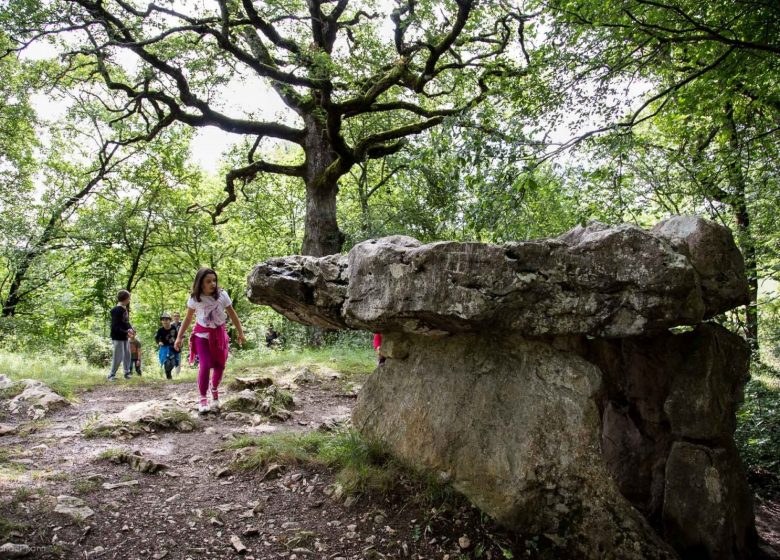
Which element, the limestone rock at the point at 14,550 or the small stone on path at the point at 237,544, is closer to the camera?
the limestone rock at the point at 14,550

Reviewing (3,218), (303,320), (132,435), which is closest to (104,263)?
(3,218)

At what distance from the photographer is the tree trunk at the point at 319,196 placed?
12.0 m

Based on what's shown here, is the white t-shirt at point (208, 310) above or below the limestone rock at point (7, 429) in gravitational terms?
above

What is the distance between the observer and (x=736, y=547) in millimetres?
3777

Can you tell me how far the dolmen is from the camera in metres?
3.49

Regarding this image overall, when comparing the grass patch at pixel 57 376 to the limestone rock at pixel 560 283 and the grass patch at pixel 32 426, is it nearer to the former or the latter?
the grass patch at pixel 32 426

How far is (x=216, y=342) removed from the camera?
6180 mm

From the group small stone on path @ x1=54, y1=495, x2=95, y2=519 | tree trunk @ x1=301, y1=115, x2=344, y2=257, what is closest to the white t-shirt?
small stone on path @ x1=54, y1=495, x2=95, y2=519

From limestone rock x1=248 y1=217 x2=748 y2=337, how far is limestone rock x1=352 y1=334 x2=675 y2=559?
41 cm

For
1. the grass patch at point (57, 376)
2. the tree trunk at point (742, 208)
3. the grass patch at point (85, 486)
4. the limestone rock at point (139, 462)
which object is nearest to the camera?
the grass patch at point (85, 486)

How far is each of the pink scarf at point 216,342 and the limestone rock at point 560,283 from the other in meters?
3.04

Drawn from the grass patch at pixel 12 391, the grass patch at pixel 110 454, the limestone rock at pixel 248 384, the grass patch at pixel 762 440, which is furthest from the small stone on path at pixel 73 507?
the grass patch at pixel 762 440

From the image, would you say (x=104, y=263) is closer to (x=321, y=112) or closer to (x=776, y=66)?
(x=321, y=112)

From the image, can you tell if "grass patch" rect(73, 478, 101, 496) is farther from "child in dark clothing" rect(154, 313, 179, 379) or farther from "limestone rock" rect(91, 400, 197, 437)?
"child in dark clothing" rect(154, 313, 179, 379)
